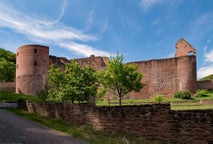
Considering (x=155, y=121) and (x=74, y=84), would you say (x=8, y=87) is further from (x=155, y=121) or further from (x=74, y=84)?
(x=155, y=121)

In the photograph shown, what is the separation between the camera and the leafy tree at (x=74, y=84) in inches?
687

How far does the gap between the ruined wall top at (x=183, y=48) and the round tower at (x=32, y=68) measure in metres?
27.1

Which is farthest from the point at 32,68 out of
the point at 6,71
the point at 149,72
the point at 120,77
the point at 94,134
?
the point at 94,134

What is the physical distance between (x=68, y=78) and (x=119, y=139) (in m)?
11.0

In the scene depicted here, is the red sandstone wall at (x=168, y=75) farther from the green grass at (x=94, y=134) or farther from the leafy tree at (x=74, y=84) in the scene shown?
the green grass at (x=94, y=134)

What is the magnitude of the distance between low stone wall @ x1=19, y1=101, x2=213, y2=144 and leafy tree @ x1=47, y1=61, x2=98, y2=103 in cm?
642

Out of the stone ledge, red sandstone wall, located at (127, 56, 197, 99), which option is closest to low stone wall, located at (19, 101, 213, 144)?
the stone ledge

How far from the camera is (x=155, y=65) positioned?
35.6 meters

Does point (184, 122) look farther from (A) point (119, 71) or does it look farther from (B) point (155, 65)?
(B) point (155, 65)

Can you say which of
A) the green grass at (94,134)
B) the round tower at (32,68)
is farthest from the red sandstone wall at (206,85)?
the green grass at (94,134)

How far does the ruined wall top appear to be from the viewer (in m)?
41.5

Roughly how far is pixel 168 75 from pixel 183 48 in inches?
463

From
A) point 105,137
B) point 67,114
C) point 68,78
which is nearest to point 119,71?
point 68,78

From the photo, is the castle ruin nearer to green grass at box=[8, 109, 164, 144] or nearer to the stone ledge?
the stone ledge
